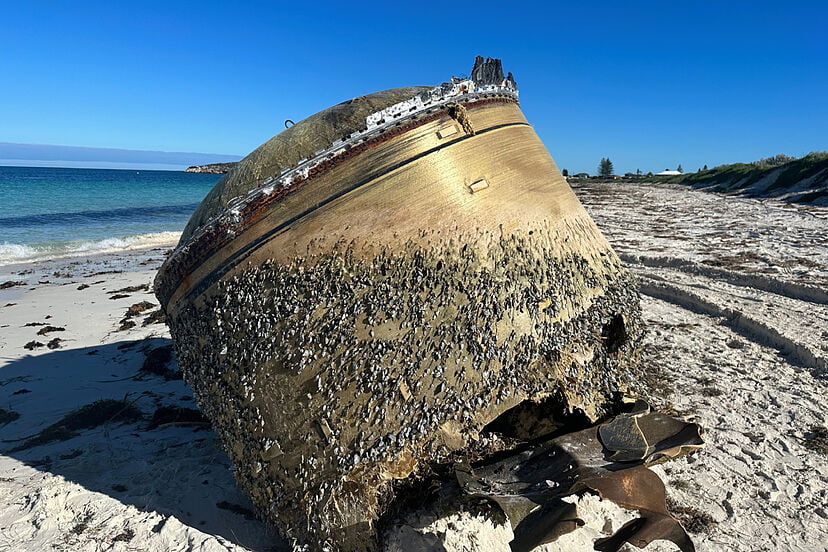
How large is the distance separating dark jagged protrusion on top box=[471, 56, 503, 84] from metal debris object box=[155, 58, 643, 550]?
0.13 meters

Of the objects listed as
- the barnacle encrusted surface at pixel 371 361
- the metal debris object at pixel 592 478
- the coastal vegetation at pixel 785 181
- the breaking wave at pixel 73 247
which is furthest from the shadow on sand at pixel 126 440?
the coastal vegetation at pixel 785 181

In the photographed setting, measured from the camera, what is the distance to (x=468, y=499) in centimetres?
222

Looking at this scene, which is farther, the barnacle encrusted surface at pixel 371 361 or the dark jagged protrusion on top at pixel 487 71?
the dark jagged protrusion on top at pixel 487 71

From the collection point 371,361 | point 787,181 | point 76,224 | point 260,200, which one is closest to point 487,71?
point 260,200

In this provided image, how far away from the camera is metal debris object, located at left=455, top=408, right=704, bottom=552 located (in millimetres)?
2115

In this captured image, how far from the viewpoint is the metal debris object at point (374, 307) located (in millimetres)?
2307

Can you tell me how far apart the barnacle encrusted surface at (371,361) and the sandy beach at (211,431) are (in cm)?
45

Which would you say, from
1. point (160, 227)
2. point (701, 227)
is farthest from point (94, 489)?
point (160, 227)

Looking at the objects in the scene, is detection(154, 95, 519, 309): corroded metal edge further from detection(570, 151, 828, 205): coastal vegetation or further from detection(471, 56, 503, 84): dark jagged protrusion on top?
detection(570, 151, 828, 205): coastal vegetation

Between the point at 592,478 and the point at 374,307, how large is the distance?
113 cm

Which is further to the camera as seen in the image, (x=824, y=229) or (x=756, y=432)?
(x=824, y=229)

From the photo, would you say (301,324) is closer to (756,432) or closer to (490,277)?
(490,277)

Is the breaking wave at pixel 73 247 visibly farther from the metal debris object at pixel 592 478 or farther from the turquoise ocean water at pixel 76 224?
the metal debris object at pixel 592 478

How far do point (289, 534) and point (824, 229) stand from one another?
13297 mm
